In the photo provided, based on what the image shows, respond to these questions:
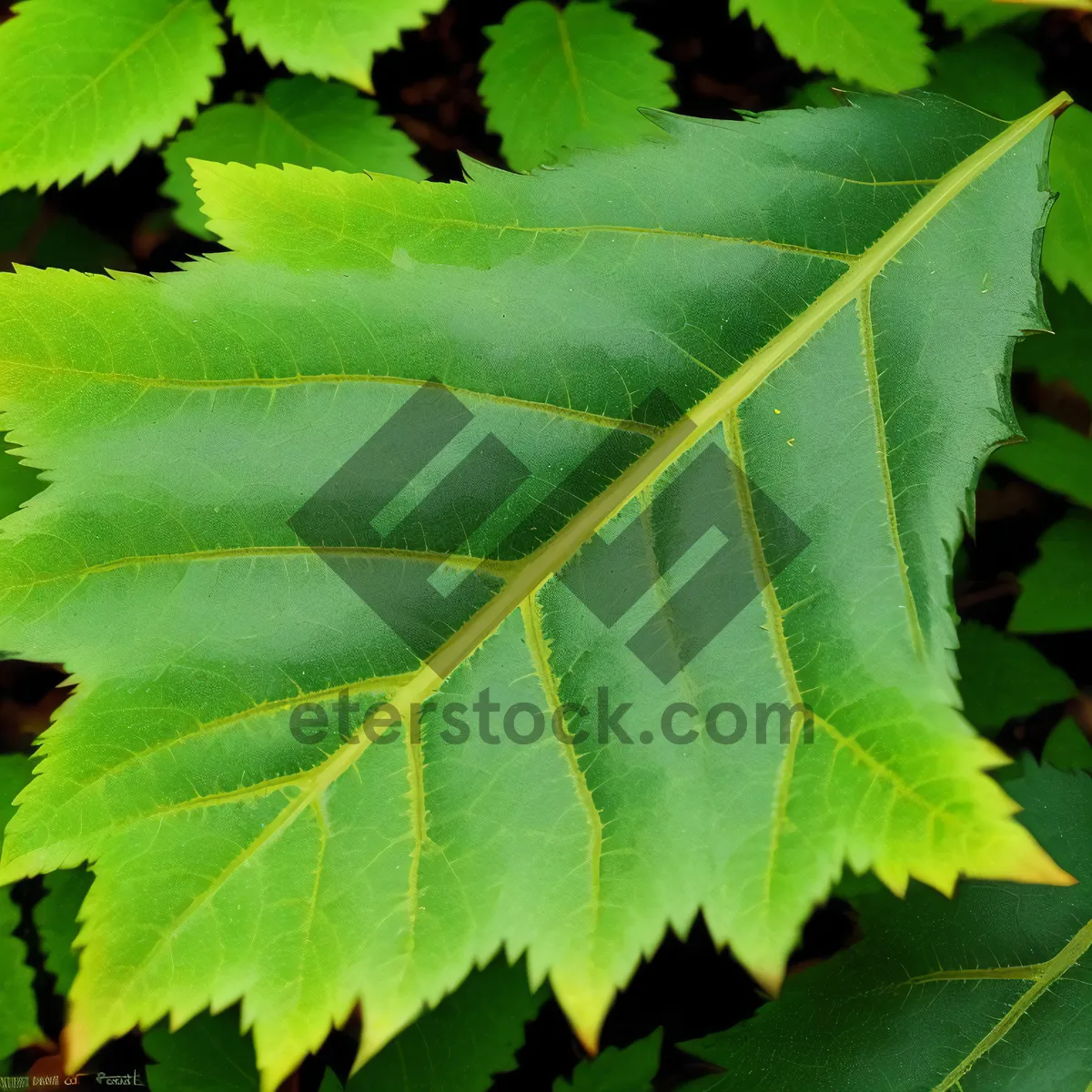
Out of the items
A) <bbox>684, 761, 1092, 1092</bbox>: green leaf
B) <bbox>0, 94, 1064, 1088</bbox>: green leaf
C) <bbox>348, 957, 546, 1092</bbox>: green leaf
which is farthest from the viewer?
<bbox>348, 957, 546, 1092</bbox>: green leaf

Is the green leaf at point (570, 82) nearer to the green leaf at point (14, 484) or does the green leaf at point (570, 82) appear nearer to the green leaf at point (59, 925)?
the green leaf at point (14, 484)

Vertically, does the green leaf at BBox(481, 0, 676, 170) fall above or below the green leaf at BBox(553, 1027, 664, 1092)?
above

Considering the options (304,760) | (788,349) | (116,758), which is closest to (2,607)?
(116,758)

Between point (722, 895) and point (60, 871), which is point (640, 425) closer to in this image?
point (722, 895)

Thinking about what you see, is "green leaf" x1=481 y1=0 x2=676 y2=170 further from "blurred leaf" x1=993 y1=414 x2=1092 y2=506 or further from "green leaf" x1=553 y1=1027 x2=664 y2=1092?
"green leaf" x1=553 y1=1027 x2=664 y2=1092

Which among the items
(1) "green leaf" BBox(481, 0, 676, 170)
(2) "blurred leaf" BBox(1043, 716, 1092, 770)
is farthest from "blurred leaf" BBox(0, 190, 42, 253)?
(2) "blurred leaf" BBox(1043, 716, 1092, 770)

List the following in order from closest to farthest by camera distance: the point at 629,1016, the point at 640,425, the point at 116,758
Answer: the point at 116,758 < the point at 640,425 < the point at 629,1016

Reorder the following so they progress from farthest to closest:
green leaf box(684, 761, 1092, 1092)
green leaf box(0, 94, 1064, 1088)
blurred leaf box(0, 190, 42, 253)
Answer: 1. blurred leaf box(0, 190, 42, 253)
2. green leaf box(684, 761, 1092, 1092)
3. green leaf box(0, 94, 1064, 1088)
